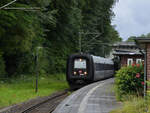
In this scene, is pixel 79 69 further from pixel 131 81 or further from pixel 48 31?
pixel 48 31

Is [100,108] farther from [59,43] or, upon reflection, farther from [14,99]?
[59,43]

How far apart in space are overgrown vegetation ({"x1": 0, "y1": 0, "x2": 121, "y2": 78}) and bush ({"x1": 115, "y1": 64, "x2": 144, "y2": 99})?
1157cm

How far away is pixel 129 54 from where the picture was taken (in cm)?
2580

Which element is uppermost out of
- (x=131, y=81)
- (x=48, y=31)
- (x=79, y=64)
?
(x=48, y=31)

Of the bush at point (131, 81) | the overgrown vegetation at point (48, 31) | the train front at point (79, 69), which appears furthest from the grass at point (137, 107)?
the overgrown vegetation at point (48, 31)

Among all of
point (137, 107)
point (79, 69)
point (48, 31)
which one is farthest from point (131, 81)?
point (48, 31)

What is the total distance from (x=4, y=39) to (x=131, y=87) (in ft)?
51.2

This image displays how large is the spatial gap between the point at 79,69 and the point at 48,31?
50.7 ft

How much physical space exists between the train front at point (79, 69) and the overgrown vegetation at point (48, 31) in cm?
443

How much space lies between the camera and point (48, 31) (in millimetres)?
40250

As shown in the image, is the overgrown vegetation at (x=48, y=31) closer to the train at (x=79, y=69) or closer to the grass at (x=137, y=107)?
the train at (x=79, y=69)

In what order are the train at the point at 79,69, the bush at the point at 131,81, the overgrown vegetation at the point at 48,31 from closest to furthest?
the bush at the point at 131,81, the train at the point at 79,69, the overgrown vegetation at the point at 48,31

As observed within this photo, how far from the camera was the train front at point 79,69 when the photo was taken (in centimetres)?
2561

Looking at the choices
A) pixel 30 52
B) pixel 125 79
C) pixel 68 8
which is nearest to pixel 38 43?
pixel 30 52
